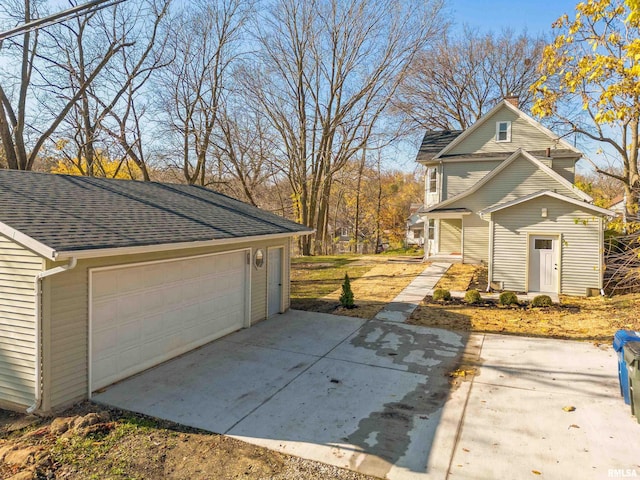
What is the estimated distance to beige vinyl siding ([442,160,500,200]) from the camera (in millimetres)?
21172

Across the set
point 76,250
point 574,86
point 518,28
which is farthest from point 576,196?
point 518,28

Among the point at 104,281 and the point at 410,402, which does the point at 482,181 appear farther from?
the point at 104,281

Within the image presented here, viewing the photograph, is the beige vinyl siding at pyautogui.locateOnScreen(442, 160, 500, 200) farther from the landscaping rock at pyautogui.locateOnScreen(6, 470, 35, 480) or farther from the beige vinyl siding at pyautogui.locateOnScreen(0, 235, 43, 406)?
the landscaping rock at pyautogui.locateOnScreen(6, 470, 35, 480)

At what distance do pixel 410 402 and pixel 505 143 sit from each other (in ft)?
59.6

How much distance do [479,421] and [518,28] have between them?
35.8m

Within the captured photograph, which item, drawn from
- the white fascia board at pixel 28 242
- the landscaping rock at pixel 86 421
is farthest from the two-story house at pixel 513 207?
the white fascia board at pixel 28 242

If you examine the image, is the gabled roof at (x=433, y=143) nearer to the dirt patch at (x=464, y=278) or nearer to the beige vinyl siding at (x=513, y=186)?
the beige vinyl siding at (x=513, y=186)

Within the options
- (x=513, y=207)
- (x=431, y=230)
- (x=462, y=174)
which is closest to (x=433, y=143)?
(x=462, y=174)

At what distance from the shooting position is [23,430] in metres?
5.37

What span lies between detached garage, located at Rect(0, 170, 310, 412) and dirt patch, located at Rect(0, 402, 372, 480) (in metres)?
0.69

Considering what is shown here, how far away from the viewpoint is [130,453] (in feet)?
15.9

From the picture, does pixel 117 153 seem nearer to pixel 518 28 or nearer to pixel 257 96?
pixel 257 96

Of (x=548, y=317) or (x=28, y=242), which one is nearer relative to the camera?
(x=28, y=242)

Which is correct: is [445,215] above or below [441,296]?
above
